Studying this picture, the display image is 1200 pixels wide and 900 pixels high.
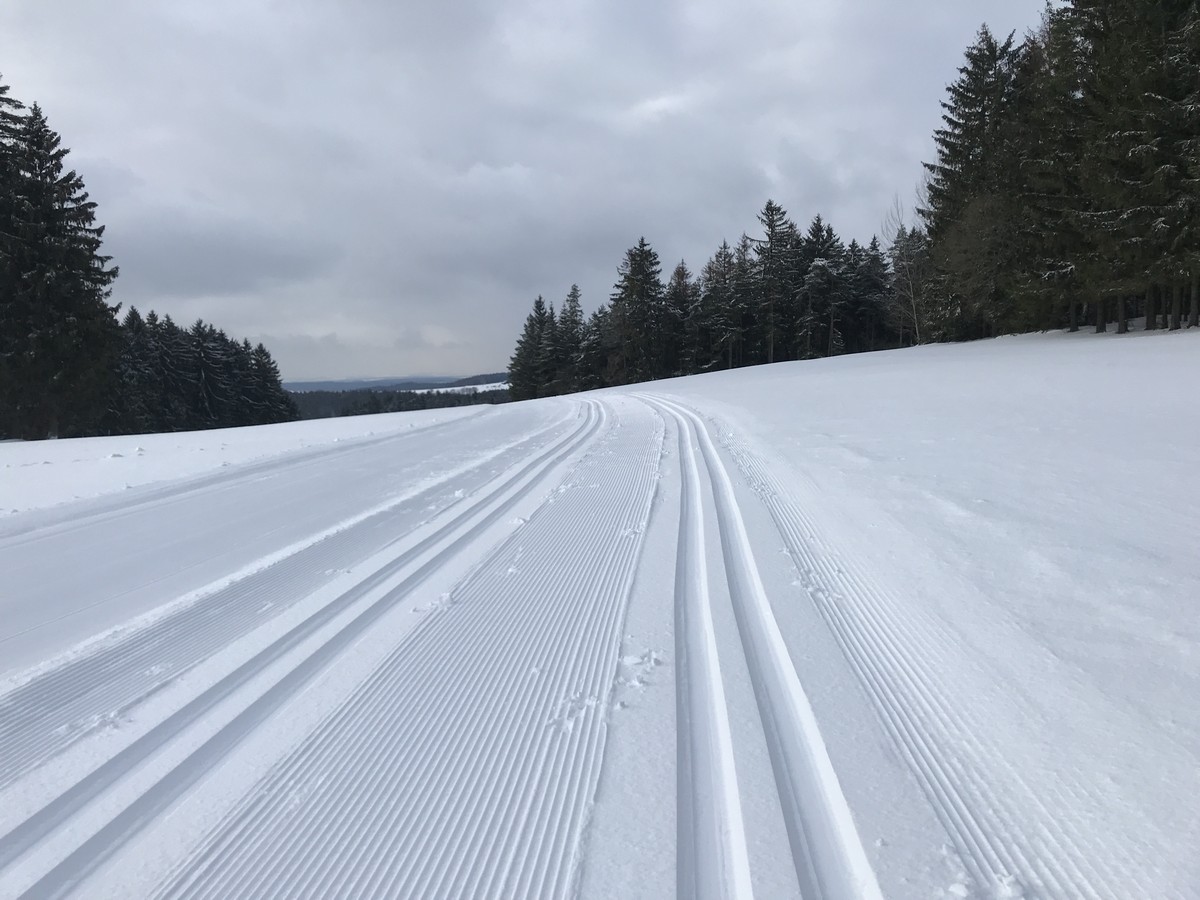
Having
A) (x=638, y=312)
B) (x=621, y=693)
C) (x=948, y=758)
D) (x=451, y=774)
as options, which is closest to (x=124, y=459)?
(x=451, y=774)

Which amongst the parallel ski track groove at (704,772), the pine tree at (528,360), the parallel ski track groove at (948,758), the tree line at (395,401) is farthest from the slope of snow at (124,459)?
the tree line at (395,401)

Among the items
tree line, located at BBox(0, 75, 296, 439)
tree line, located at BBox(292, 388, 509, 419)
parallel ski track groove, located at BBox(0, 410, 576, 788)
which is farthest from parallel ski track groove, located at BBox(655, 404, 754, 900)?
tree line, located at BBox(292, 388, 509, 419)

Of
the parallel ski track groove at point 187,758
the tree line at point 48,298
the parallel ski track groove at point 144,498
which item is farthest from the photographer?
the tree line at point 48,298

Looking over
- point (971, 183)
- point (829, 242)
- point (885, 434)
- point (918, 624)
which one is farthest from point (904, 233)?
point (918, 624)

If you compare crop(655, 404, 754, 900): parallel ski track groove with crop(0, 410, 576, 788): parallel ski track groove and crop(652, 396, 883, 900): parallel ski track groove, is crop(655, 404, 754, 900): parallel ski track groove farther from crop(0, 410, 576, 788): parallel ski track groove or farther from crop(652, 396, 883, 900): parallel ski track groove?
crop(0, 410, 576, 788): parallel ski track groove

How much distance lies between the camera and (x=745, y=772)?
1912mm

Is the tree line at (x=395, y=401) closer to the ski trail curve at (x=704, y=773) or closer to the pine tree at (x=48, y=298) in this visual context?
the pine tree at (x=48, y=298)

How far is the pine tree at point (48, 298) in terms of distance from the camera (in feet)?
69.9

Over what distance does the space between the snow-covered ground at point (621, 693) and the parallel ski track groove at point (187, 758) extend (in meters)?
0.01

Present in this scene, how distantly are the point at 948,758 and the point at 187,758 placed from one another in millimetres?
2627

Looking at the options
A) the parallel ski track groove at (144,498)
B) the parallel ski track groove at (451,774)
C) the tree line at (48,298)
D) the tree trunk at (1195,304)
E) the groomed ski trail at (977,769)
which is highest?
the tree line at (48,298)

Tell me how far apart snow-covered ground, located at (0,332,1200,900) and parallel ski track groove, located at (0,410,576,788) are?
17 mm

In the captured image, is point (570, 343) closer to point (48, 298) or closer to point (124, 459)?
point (48, 298)

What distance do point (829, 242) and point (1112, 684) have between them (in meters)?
53.2
